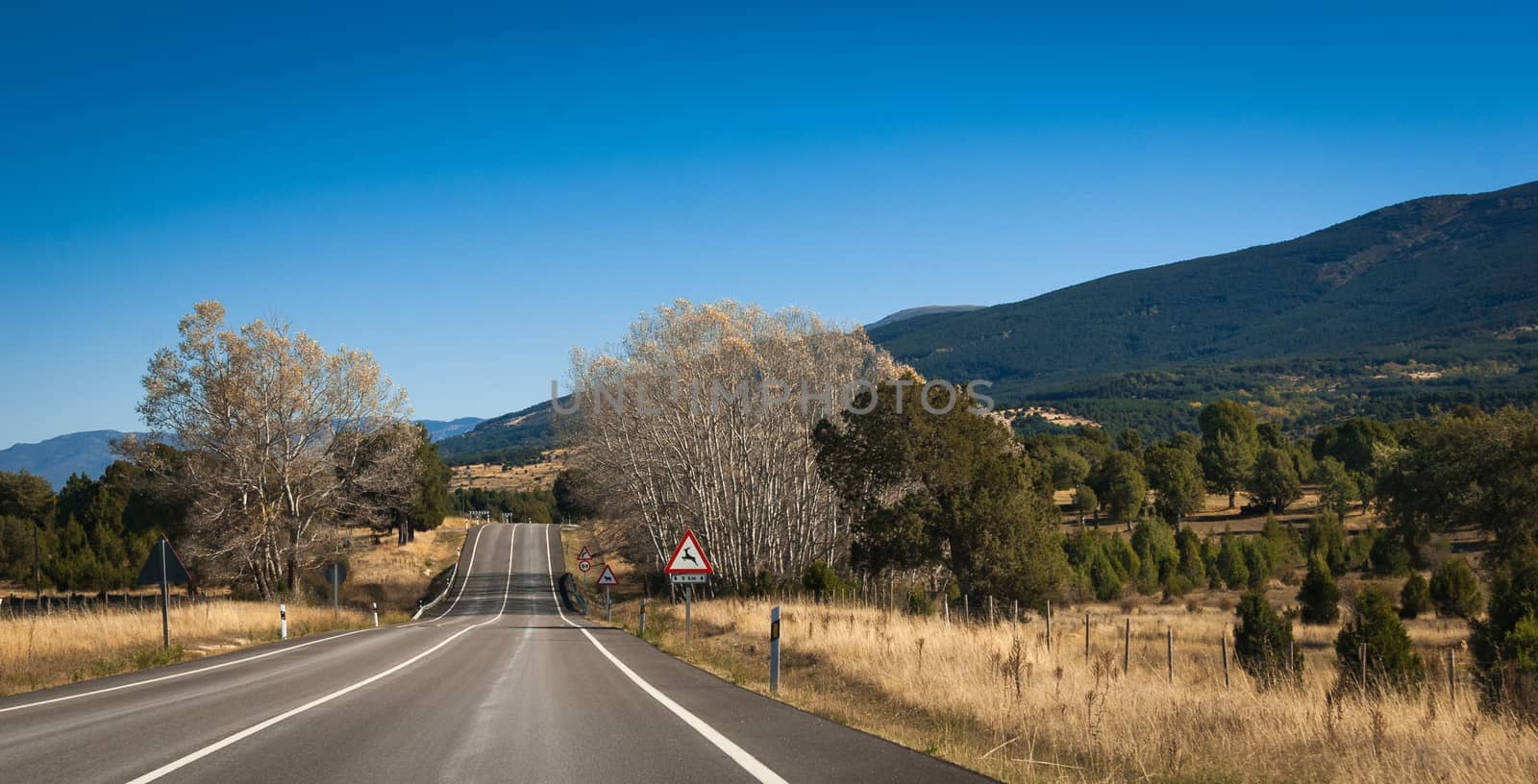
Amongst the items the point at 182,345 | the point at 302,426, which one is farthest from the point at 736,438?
the point at 182,345

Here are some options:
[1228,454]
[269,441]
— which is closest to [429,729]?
[269,441]

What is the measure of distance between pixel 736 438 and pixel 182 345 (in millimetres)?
22877

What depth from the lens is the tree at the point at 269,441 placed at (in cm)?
3969

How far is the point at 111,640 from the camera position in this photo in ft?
65.2

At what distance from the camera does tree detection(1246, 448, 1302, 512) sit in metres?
97.8

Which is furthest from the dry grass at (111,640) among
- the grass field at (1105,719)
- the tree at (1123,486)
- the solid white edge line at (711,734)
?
the tree at (1123,486)

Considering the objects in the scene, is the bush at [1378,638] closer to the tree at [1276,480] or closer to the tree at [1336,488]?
the tree at [1336,488]

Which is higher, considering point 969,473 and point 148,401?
point 148,401

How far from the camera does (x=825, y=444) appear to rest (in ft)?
136

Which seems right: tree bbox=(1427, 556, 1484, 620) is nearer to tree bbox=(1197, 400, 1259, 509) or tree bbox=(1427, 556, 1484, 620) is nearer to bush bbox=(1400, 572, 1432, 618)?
bush bbox=(1400, 572, 1432, 618)

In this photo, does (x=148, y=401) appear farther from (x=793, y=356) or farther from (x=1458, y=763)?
(x=1458, y=763)

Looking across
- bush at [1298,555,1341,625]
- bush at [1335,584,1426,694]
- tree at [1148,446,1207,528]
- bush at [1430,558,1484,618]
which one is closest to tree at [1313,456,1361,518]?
tree at [1148,446,1207,528]

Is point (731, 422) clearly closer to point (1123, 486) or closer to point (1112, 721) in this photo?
point (1112, 721)

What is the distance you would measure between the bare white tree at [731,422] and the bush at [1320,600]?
23167mm
